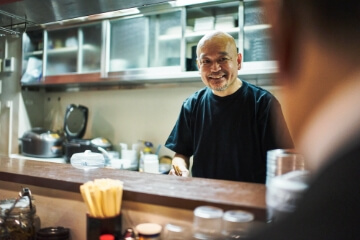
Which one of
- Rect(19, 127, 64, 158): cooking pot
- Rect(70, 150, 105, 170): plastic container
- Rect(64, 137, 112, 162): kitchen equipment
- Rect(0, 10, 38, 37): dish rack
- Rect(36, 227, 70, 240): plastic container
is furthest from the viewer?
Rect(19, 127, 64, 158): cooking pot

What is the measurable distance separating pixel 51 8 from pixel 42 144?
6.05 feet

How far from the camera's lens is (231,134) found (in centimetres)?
150

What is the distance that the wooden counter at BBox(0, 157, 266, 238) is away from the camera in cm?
69

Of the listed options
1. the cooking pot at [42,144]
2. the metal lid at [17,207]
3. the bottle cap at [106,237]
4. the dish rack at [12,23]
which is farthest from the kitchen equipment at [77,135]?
the bottle cap at [106,237]

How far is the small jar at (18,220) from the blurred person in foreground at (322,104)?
1.99 feet

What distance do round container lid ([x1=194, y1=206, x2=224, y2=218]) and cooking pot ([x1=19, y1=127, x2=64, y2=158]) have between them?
2391 millimetres

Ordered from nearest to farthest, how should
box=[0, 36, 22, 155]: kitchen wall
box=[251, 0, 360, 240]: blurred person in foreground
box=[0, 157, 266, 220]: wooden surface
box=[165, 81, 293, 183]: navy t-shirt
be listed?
box=[251, 0, 360, 240]: blurred person in foreground, box=[0, 157, 266, 220]: wooden surface, box=[165, 81, 293, 183]: navy t-shirt, box=[0, 36, 22, 155]: kitchen wall

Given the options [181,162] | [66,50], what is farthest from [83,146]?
[181,162]

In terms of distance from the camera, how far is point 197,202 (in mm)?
687

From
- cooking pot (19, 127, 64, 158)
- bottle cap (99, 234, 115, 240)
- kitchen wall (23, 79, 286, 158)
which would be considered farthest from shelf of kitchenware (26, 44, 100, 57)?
bottle cap (99, 234, 115, 240)

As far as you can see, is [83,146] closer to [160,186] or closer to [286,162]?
[160,186]

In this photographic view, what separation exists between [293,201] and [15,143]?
2.94 meters

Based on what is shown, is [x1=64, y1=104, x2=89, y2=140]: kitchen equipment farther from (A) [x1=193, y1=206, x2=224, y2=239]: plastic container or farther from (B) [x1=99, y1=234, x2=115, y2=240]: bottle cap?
(A) [x1=193, y1=206, x2=224, y2=239]: plastic container

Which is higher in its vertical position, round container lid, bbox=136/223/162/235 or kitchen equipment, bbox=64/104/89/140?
kitchen equipment, bbox=64/104/89/140
